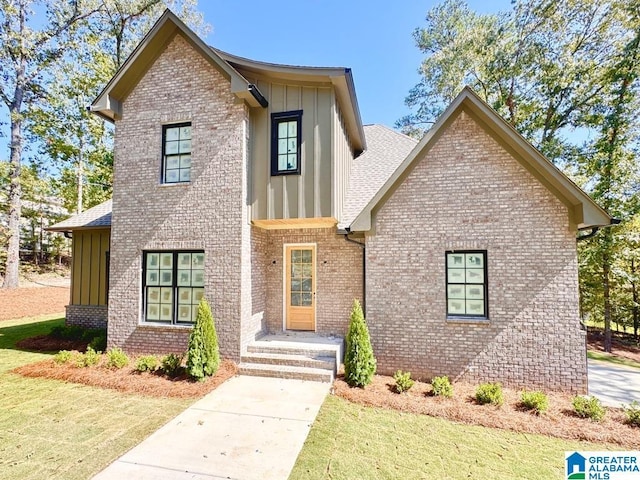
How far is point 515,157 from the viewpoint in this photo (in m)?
6.60

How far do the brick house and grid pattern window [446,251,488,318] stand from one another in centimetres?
3

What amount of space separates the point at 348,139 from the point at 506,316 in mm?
6990

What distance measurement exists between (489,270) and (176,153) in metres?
8.00

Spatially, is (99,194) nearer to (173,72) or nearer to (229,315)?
(173,72)

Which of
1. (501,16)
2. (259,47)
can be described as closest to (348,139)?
(259,47)

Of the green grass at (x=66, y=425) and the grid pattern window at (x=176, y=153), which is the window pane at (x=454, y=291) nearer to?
the green grass at (x=66, y=425)

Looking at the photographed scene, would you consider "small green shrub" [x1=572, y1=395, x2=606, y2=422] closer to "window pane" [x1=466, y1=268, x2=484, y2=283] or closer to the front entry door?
"window pane" [x1=466, y1=268, x2=484, y2=283]

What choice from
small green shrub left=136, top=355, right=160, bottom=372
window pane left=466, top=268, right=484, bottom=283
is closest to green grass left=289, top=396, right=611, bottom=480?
window pane left=466, top=268, right=484, bottom=283

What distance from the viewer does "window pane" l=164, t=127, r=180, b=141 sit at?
8008 mm

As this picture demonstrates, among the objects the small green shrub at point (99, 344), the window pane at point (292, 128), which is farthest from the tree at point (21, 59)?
the window pane at point (292, 128)

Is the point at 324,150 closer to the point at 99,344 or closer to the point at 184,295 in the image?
the point at 184,295

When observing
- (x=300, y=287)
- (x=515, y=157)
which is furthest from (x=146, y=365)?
(x=515, y=157)

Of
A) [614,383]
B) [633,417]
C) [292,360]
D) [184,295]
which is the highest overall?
[184,295]

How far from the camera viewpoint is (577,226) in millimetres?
6246
